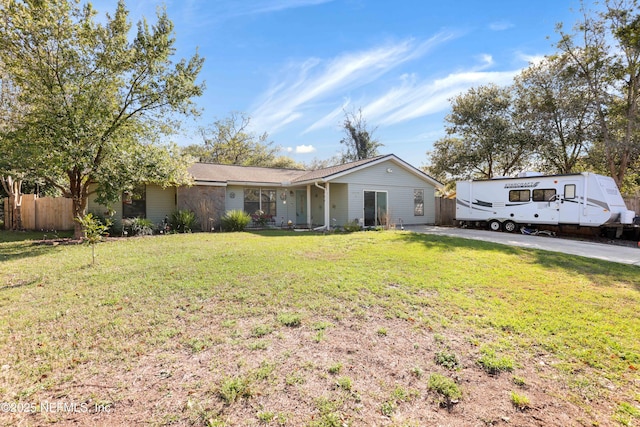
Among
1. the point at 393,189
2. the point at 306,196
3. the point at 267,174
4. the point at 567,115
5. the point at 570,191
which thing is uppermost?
the point at 567,115

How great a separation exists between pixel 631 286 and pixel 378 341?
555 cm

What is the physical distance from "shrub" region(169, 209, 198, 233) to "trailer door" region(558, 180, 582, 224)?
15959mm

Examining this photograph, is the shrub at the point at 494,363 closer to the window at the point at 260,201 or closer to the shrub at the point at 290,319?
the shrub at the point at 290,319

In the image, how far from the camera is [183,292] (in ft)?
16.6

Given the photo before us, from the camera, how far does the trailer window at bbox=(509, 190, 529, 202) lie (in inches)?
534

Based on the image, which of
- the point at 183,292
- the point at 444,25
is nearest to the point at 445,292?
the point at 183,292

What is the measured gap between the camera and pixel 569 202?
12.3 meters

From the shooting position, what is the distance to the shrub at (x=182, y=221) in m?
13.6

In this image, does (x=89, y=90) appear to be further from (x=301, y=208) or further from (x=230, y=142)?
(x=230, y=142)

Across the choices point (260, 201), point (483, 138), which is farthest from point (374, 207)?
point (483, 138)

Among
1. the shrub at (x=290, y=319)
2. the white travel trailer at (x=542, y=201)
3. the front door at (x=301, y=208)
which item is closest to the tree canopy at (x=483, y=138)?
the white travel trailer at (x=542, y=201)

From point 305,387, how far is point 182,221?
12559 millimetres

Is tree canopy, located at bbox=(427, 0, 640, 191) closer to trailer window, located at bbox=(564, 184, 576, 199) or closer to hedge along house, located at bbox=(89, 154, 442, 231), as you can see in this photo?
trailer window, located at bbox=(564, 184, 576, 199)

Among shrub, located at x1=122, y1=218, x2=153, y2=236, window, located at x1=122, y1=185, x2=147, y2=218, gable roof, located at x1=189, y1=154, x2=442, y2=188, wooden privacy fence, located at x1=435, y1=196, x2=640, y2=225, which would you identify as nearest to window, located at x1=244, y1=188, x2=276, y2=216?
gable roof, located at x1=189, y1=154, x2=442, y2=188
